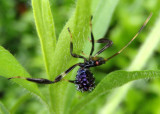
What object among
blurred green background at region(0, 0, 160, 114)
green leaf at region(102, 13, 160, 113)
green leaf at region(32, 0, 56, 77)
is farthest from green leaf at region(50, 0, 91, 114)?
blurred green background at region(0, 0, 160, 114)

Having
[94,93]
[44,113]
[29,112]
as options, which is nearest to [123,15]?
[29,112]

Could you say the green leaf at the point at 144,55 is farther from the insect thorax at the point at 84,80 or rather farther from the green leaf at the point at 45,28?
the green leaf at the point at 45,28

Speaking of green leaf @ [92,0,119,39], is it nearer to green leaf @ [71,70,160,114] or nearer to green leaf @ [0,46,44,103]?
green leaf @ [71,70,160,114]

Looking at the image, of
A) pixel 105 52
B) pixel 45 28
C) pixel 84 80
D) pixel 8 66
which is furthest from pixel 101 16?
pixel 105 52

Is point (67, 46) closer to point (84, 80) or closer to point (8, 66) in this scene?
point (8, 66)

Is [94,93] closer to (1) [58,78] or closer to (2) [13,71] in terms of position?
(1) [58,78]

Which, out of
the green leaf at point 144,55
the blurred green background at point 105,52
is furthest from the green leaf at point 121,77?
the blurred green background at point 105,52

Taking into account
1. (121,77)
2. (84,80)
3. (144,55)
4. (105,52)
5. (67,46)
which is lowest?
(105,52)
